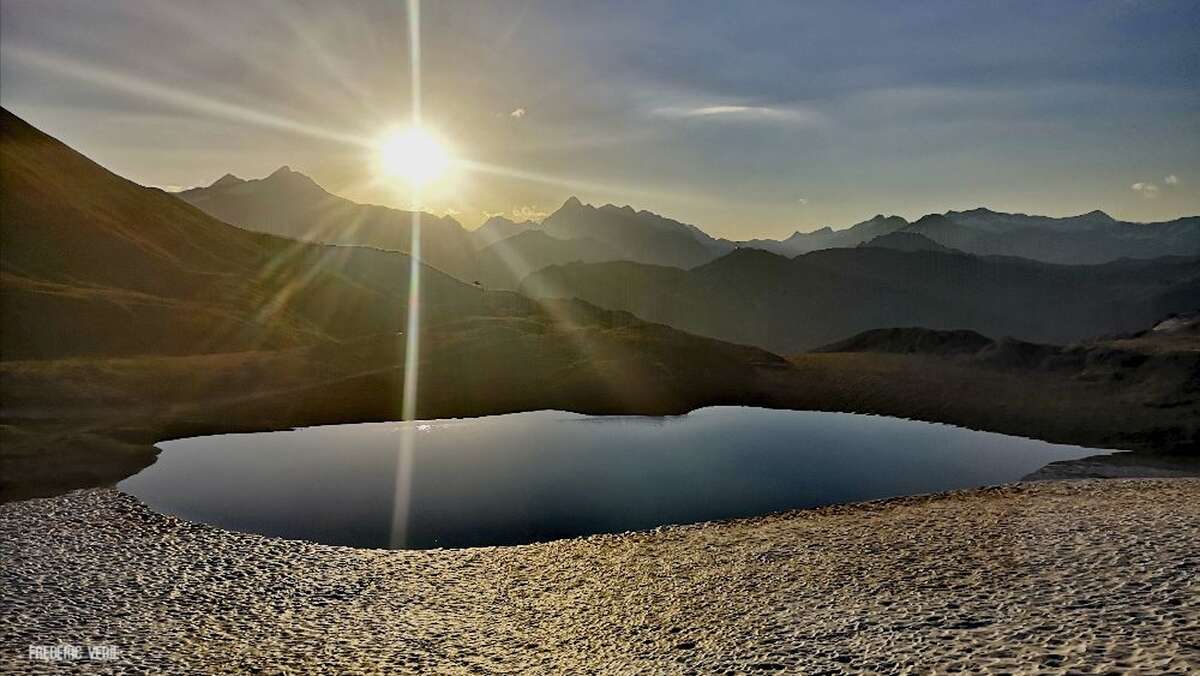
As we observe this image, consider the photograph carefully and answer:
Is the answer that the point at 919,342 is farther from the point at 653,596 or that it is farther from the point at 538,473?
the point at 653,596

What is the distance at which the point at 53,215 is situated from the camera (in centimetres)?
11412

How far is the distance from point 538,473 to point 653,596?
69.7 ft

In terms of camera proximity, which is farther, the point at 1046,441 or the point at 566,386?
the point at 566,386

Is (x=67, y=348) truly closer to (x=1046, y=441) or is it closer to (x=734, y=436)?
(x=734, y=436)

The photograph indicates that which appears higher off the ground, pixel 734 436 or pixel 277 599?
pixel 734 436

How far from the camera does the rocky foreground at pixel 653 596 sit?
15.7 m

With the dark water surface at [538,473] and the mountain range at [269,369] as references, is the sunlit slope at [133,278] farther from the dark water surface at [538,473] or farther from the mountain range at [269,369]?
the dark water surface at [538,473]

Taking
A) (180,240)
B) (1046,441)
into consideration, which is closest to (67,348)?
(180,240)

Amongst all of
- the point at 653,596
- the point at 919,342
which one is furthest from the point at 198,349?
the point at 919,342

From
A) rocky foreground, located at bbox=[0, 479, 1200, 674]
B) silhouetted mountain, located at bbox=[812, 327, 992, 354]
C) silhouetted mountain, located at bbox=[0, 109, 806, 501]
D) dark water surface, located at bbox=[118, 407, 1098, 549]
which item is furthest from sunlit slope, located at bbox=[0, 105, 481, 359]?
silhouetted mountain, located at bbox=[812, 327, 992, 354]

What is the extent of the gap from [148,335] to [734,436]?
8389 cm

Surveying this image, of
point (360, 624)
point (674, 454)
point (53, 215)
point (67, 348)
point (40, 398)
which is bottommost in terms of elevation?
point (360, 624)

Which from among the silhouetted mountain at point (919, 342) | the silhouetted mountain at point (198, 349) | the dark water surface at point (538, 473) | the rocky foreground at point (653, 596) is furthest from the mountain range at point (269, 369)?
the rocky foreground at point (653, 596)

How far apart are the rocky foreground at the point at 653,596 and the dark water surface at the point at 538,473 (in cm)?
406
